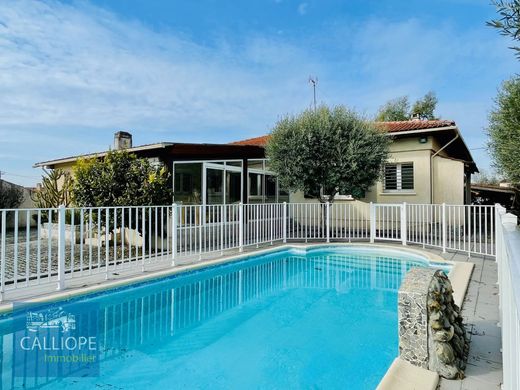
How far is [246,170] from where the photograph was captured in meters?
13.1

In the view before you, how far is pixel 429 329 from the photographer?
299 cm

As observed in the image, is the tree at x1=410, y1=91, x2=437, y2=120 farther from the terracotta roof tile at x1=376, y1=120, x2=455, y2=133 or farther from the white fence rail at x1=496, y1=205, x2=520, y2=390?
the white fence rail at x1=496, y1=205, x2=520, y2=390

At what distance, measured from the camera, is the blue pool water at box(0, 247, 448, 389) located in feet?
11.4

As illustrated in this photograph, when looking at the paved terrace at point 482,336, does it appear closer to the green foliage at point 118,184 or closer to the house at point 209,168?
the green foliage at point 118,184

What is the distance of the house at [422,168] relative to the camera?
1348 centimetres

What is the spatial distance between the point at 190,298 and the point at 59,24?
9.20m

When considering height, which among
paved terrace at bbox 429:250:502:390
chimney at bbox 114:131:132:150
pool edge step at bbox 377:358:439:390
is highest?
chimney at bbox 114:131:132:150

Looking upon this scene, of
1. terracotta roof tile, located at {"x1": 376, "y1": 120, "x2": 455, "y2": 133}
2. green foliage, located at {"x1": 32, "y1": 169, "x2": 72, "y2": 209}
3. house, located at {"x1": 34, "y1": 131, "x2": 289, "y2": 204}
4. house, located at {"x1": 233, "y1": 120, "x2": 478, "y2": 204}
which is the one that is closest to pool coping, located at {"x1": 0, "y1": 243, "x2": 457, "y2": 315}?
house, located at {"x1": 34, "y1": 131, "x2": 289, "y2": 204}

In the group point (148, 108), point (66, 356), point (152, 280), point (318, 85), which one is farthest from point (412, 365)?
point (318, 85)

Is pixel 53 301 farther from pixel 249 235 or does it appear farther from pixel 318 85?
pixel 318 85

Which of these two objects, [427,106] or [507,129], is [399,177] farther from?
[427,106]

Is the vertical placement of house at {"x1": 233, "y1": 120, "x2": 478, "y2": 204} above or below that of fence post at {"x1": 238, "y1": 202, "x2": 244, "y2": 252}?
above

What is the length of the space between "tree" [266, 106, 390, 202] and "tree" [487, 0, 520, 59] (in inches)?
338

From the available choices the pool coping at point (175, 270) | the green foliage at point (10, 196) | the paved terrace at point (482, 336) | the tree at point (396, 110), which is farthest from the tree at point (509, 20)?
the tree at point (396, 110)
